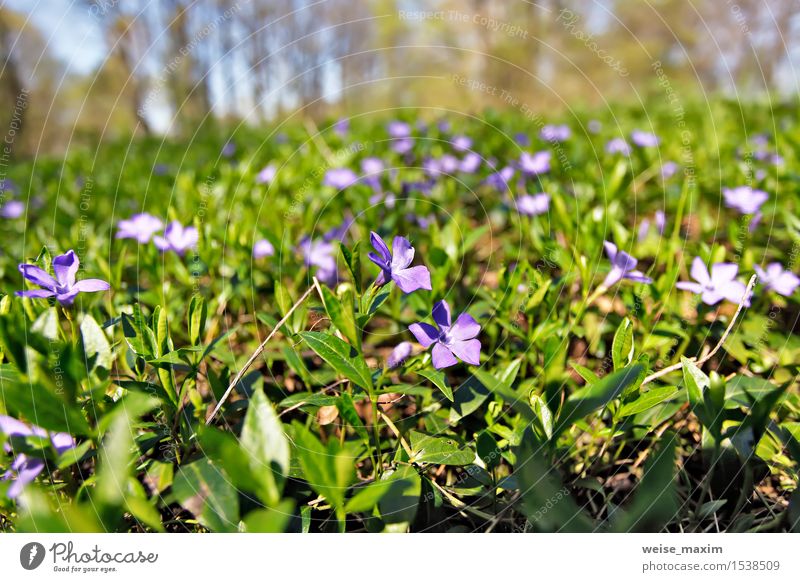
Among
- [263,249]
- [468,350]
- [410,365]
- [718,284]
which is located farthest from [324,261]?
[718,284]

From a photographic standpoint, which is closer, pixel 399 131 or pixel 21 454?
pixel 21 454

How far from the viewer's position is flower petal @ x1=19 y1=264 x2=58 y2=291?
1.21 meters

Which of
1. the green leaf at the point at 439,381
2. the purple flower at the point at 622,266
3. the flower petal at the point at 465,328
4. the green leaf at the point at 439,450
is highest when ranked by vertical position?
the purple flower at the point at 622,266

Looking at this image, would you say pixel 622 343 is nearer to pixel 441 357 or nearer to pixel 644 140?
pixel 441 357

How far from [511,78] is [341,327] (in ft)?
33.3

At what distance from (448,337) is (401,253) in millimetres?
227

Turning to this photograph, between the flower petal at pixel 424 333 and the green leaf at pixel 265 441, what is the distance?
1.18ft

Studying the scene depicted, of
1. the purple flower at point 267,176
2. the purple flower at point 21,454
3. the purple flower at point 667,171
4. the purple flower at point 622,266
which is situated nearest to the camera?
the purple flower at point 21,454

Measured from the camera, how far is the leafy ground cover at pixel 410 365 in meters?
1.08

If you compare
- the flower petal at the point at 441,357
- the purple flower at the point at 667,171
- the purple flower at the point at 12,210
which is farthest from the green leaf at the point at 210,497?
the purple flower at the point at 12,210

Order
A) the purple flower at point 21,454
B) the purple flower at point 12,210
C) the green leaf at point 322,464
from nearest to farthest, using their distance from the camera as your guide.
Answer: the green leaf at point 322,464 → the purple flower at point 21,454 → the purple flower at point 12,210

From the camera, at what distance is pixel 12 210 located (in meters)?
3.22
